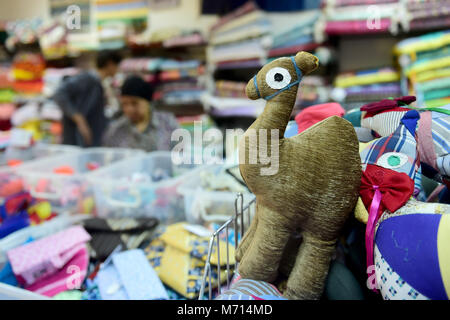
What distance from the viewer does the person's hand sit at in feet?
7.25

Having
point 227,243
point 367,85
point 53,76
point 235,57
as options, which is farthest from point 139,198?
point 53,76

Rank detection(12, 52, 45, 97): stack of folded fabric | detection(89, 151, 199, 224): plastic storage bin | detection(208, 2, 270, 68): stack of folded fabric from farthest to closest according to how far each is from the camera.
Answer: detection(12, 52, 45, 97): stack of folded fabric → detection(208, 2, 270, 68): stack of folded fabric → detection(89, 151, 199, 224): plastic storage bin

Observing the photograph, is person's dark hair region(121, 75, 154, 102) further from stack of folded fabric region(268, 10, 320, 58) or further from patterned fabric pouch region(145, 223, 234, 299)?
patterned fabric pouch region(145, 223, 234, 299)

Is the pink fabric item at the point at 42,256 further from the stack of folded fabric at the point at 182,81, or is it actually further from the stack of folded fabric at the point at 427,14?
the stack of folded fabric at the point at 182,81

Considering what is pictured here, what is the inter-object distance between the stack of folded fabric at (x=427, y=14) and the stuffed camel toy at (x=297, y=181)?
1.63 meters

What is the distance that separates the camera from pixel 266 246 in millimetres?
515

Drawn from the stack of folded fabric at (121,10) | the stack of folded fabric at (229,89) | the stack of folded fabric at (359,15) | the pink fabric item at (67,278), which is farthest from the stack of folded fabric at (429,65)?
the stack of folded fabric at (121,10)

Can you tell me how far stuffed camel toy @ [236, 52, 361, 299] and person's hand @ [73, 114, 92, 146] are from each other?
6.40ft

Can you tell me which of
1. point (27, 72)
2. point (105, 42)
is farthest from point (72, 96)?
point (27, 72)

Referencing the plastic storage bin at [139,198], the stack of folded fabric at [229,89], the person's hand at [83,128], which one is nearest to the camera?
the plastic storage bin at [139,198]

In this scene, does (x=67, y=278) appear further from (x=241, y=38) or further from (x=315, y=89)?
(x=241, y=38)

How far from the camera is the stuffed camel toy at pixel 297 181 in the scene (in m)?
0.48

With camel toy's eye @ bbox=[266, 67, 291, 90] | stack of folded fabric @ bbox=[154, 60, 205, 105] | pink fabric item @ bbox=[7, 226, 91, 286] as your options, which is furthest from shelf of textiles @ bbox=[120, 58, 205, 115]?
camel toy's eye @ bbox=[266, 67, 291, 90]
